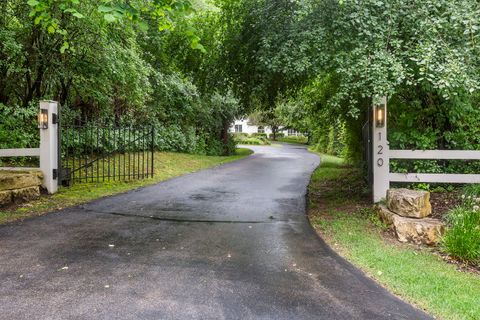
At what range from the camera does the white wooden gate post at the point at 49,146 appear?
27.7 ft

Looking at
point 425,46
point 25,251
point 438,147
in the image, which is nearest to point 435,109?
point 438,147

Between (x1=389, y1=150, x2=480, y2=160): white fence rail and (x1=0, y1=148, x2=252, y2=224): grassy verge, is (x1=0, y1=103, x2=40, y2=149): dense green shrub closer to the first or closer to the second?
(x1=0, y1=148, x2=252, y2=224): grassy verge

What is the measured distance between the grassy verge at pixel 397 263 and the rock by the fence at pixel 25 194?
5.84 meters

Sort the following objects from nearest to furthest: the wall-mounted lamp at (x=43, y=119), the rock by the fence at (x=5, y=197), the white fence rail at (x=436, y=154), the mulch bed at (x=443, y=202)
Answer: the mulch bed at (x=443, y=202) → the white fence rail at (x=436, y=154) → the rock by the fence at (x=5, y=197) → the wall-mounted lamp at (x=43, y=119)

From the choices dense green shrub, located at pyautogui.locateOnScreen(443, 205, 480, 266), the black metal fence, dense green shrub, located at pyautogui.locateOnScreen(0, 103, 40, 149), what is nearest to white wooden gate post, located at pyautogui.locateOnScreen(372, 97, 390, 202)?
dense green shrub, located at pyautogui.locateOnScreen(443, 205, 480, 266)

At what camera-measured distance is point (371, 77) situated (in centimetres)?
586

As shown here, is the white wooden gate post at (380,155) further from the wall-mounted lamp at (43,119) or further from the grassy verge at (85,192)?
Answer: the wall-mounted lamp at (43,119)

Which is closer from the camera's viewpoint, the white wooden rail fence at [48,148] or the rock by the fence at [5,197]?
the rock by the fence at [5,197]

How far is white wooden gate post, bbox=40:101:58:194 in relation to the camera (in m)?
8.45

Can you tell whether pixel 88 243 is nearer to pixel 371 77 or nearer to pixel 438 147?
pixel 371 77

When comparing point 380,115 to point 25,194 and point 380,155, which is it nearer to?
point 380,155

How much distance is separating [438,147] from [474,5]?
10.00 ft

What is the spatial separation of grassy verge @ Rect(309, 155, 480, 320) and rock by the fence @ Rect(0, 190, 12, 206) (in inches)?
233

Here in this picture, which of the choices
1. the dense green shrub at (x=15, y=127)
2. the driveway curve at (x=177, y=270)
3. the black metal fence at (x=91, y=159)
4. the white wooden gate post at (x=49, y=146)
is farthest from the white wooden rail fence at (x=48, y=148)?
the driveway curve at (x=177, y=270)
